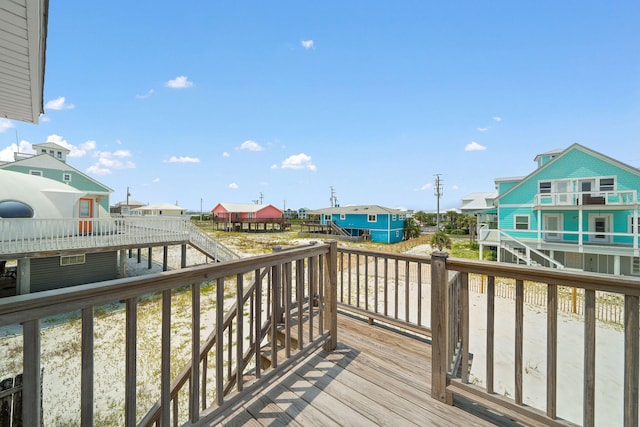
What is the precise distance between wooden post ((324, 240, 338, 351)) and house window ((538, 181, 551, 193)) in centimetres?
1717

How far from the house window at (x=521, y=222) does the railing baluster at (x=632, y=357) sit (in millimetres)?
16939

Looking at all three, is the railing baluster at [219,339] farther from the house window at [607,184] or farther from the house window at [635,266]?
the house window at [607,184]

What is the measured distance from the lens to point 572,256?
1340 cm

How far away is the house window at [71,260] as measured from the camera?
9.28 meters

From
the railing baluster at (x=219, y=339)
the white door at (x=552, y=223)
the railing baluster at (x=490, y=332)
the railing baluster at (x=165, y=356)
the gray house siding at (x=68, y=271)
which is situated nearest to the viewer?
the railing baluster at (x=165, y=356)

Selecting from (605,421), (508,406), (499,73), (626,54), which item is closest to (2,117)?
(508,406)

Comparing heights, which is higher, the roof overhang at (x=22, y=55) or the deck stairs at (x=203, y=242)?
the roof overhang at (x=22, y=55)

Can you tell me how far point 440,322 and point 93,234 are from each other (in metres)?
12.3

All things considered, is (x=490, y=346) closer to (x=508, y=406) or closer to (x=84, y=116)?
(x=508, y=406)

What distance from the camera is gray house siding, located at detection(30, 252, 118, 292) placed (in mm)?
8727

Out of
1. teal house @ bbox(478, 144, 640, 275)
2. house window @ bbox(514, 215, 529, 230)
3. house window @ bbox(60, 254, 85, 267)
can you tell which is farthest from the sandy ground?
house window @ bbox(514, 215, 529, 230)

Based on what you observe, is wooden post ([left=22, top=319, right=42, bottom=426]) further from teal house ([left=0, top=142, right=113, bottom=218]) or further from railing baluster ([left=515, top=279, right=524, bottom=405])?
teal house ([left=0, top=142, right=113, bottom=218])

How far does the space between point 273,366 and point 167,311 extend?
1262mm

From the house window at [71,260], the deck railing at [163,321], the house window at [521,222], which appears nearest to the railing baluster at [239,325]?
the deck railing at [163,321]
